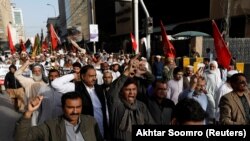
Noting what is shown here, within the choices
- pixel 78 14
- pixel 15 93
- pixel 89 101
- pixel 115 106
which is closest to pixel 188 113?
pixel 115 106

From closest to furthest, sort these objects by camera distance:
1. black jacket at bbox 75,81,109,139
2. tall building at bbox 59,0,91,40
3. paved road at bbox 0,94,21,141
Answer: black jacket at bbox 75,81,109,139 < paved road at bbox 0,94,21,141 < tall building at bbox 59,0,91,40

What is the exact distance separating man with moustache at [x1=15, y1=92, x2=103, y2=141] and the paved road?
3.62 m

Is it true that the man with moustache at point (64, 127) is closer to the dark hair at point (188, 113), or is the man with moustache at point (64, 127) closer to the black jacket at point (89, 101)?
the black jacket at point (89, 101)

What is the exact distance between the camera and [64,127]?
2.69m

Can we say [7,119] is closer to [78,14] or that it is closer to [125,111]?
[125,111]

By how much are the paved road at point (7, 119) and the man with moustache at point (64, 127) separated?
11.9ft

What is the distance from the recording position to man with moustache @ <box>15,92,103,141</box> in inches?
98.9

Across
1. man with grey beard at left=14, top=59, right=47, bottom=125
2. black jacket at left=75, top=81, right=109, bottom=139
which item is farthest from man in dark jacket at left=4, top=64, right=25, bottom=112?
black jacket at left=75, top=81, right=109, bottom=139

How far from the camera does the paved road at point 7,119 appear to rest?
616cm

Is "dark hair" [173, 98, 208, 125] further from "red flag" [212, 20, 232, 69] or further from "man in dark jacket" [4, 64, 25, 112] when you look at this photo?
"man in dark jacket" [4, 64, 25, 112]

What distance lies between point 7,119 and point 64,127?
5308 millimetres

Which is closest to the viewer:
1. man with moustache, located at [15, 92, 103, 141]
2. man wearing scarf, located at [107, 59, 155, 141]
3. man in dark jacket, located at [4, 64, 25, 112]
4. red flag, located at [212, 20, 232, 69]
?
man with moustache, located at [15, 92, 103, 141]

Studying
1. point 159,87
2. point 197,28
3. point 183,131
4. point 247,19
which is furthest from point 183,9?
point 183,131

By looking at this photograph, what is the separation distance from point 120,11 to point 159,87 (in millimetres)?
45044
